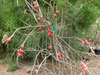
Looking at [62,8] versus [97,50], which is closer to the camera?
[62,8]

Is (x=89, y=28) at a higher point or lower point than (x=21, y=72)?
higher

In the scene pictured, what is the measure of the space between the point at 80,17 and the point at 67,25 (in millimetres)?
273

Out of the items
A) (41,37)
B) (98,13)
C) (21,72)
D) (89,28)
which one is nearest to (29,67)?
(21,72)

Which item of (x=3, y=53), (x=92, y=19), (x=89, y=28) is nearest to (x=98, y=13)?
(x=92, y=19)

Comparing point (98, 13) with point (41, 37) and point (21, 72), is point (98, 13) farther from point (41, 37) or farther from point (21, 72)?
point (21, 72)

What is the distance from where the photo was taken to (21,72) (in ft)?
8.43

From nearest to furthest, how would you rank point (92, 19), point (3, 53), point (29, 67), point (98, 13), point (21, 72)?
point (98, 13), point (92, 19), point (21, 72), point (29, 67), point (3, 53)

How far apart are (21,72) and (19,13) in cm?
117

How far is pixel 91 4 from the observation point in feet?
7.47

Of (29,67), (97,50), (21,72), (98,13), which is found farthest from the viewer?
(97,50)

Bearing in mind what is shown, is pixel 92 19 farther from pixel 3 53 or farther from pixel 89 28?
pixel 3 53

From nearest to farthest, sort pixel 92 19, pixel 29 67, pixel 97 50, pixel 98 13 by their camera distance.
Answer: pixel 98 13 < pixel 92 19 < pixel 29 67 < pixel 97 50

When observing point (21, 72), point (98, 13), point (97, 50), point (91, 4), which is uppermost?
point (91, 4)

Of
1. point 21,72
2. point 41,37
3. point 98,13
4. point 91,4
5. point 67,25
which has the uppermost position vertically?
point 91,4
